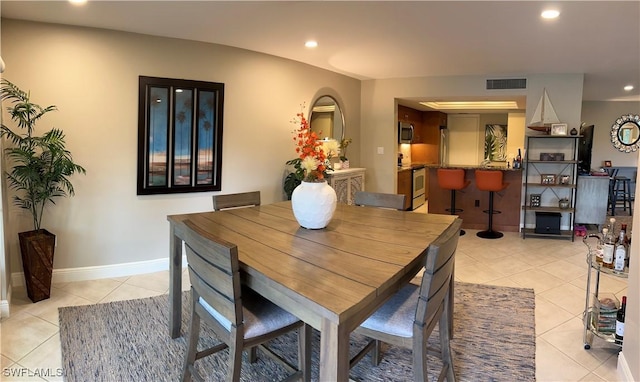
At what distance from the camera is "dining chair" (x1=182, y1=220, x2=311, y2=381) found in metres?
1.65

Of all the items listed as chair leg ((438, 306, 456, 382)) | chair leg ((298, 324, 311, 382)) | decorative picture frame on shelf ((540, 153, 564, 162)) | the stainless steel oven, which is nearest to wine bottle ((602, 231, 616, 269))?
chair leg ((438, 306, 456, 382))

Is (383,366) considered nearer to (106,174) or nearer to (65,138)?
(106,174)

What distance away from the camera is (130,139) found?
3.81m

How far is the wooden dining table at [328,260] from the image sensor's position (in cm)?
136

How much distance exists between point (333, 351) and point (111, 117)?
337 centimetres

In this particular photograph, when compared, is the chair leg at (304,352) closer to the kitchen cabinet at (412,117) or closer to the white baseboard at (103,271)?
the white baseboard at (103,271)

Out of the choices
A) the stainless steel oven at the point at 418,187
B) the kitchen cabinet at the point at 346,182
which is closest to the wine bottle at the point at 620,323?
the kitchen cabinet at the point at 346,182

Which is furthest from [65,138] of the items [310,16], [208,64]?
[310,16]

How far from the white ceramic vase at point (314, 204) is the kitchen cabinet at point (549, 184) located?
436 cm

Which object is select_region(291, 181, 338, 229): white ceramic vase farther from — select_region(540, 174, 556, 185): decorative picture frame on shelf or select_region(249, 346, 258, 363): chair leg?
select_region(540, 174, 556, 185): decorative picture frame on shelf

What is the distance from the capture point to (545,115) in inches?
217

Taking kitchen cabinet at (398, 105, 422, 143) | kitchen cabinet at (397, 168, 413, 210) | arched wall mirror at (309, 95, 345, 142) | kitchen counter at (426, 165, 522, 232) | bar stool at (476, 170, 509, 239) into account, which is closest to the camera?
arched wall mirror at (309, 95, 345, 142)

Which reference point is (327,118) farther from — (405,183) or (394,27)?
(405,183)

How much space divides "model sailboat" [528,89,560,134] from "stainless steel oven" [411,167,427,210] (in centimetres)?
→ 272
